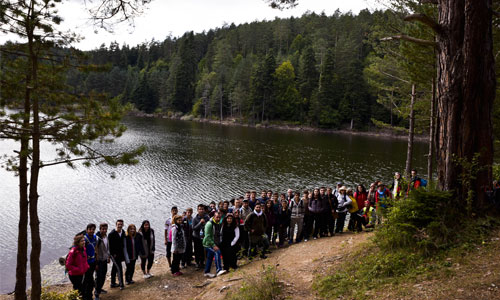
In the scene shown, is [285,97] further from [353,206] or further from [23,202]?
[23,202]

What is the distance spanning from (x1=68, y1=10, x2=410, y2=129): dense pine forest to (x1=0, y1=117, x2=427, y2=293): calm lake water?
1724cm

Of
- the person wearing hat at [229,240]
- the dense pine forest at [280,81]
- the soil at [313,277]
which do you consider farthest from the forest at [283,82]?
the person wearing hat at [229,240]

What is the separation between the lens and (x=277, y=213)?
9148 mm

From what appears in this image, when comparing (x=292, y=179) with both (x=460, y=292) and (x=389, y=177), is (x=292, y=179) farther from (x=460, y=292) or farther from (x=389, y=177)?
(x=460, y=292)

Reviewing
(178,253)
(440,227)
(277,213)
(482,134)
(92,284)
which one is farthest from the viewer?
(277,213)

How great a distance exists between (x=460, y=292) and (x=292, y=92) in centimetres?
6111

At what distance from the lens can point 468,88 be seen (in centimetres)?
547

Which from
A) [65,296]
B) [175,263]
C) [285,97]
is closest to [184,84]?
[285,97]

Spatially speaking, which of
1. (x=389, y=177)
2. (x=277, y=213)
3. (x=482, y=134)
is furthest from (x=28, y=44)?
(x=389, y=177)

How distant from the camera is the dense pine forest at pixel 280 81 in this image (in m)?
59.2

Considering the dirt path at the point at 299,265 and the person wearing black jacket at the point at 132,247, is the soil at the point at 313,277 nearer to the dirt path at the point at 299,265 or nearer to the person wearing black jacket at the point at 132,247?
the dirt path at the point at 299,265

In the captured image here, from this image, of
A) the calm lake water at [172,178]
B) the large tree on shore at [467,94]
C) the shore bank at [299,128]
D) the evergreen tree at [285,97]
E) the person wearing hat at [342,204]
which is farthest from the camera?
the evergreen tree at [285,97]

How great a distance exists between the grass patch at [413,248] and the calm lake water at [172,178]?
5.30 meters

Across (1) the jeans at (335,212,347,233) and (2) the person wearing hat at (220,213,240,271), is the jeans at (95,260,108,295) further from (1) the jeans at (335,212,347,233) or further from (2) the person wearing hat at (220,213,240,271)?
(1) the jeans at (335,212,347,233)
